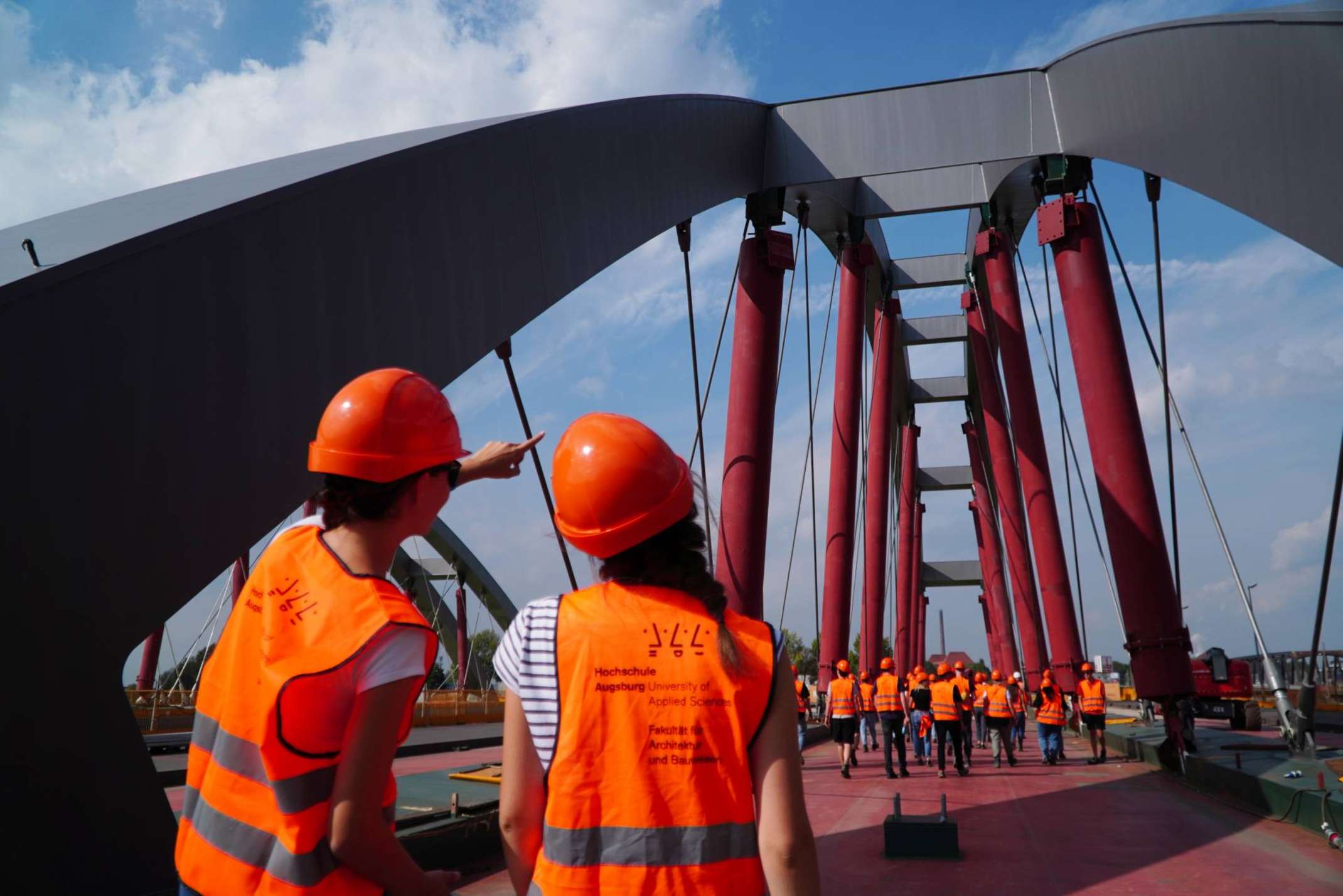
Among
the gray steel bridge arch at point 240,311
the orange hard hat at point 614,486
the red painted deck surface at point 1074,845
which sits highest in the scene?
the gray steel bridge arch at point 240,311

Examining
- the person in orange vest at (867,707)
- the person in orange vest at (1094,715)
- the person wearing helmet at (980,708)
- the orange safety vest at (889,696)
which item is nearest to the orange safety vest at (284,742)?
the orange safety vest at (889,696)

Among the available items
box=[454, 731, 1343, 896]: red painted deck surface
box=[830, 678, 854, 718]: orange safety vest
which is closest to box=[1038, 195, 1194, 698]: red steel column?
box=[454, 731, 1343, 896]: red painted deck surface

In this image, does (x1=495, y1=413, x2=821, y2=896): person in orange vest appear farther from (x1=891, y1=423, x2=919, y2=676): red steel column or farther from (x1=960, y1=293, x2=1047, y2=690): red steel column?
(x1=891, y1=423, x2=919, y2=676): red steel column

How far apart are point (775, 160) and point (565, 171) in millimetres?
6804

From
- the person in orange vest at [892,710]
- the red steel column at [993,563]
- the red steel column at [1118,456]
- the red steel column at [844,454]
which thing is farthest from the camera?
the red steel column at [993,563]

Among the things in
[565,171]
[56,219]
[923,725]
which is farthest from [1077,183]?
[56,219]

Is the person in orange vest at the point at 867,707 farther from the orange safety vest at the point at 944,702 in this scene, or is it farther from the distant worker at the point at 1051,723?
the distant worker at the point at 1051,723

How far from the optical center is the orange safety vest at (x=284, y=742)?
1.60 m

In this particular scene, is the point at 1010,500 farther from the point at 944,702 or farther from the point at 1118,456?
the point at 1118,456

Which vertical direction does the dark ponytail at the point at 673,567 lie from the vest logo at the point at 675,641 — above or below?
above

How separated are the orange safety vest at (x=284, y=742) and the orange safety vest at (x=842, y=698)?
46.8 ft

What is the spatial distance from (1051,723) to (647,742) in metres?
16.6

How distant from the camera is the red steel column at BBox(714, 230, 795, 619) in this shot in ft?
39.4

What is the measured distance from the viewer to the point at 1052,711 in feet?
54.7
